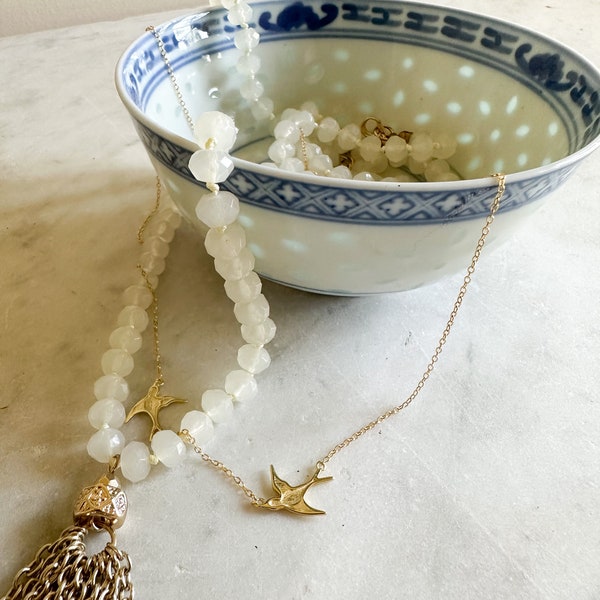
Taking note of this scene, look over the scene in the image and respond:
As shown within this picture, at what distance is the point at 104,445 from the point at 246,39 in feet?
1.21

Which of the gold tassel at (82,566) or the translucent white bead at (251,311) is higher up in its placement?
the translucent white bead at (251,311)

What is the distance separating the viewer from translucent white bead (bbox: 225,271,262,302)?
389mm

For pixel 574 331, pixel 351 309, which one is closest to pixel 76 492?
pixel 351 309

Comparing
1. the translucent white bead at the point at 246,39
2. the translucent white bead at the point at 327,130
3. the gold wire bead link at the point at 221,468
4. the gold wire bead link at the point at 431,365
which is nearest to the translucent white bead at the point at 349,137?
the translucent white bead at the point at 327,130

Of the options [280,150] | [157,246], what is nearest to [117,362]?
[157,246]

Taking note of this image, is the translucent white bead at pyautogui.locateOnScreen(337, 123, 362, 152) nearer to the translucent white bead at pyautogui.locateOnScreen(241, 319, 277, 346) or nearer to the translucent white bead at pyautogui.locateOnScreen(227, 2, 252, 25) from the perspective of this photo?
the translucent white bead at pyautogui.locateOnScreen(227, 2, 252, 25)

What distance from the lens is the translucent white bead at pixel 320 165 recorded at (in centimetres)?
53

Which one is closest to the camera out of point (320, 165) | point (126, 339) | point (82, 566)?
point (82, 566)

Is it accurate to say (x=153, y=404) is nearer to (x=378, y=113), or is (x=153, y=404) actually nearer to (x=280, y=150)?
(x=280, y=150)

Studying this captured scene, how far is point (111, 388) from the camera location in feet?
1.30

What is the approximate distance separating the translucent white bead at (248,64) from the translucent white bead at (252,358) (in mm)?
279

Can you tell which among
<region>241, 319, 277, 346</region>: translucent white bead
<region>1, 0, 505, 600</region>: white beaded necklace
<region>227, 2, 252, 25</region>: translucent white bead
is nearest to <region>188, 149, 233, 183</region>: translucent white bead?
<region>1, 0, 505, 600</region>: white beaded necklace

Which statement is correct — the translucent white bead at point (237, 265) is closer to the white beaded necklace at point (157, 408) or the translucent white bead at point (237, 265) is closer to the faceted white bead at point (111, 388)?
the white beaded necklace at point (157, 408)

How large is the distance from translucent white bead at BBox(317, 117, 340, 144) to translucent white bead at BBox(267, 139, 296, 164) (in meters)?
0.05
